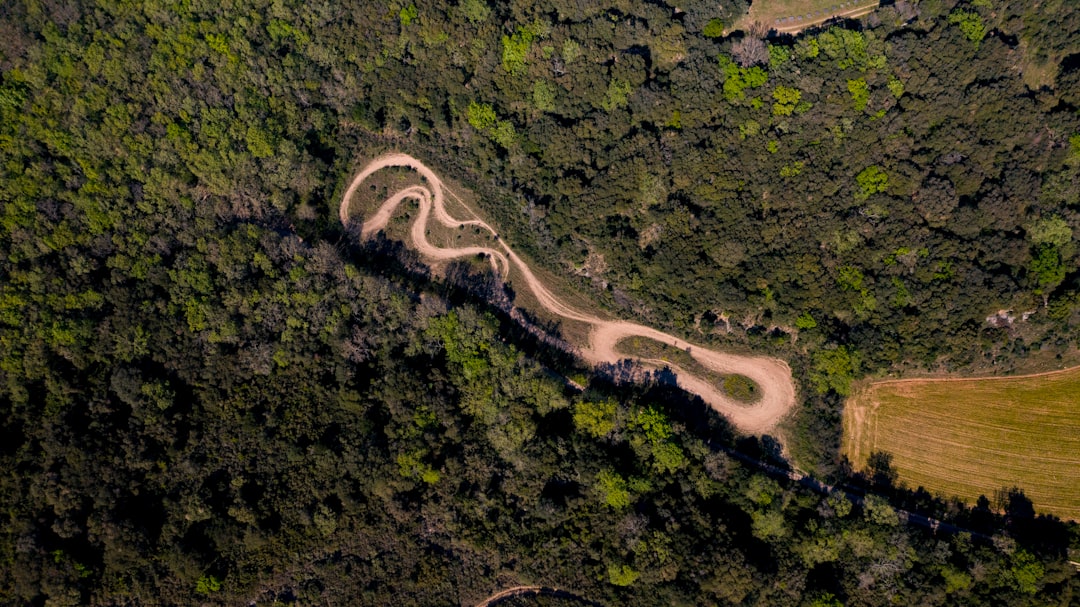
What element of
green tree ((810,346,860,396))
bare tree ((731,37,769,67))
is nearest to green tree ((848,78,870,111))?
bare tree ((731,37,769,67))

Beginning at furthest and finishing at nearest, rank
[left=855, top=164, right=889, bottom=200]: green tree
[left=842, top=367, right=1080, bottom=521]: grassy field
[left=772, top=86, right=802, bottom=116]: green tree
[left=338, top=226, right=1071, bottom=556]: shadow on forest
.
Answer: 1. [left=772, top=86, right=802, bottom=116]: green tree
2. [left=855, top=164, right=889, bottom=200]: green tree
3. [left=842, top=367, right=1080, bottom=521]: grassy field
4. [left=338, top=226, right=1071, bottom=556]: shadow on forest

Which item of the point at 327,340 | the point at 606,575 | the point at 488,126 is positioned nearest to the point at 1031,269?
the point at 606,575

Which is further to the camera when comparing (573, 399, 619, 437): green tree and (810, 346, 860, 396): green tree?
(810, 346, 860, 396): green tree

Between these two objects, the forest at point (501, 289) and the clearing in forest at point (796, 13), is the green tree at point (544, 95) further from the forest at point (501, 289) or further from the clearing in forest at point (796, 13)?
the clearing in forest at point (796, 13)

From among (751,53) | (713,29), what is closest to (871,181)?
(751,53)

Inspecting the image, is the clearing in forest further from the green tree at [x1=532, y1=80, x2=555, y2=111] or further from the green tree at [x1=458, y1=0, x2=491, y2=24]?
the green tree at [x1=458, y1=0, x2=491, y2=24]

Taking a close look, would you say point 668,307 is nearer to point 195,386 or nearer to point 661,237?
point 661,237

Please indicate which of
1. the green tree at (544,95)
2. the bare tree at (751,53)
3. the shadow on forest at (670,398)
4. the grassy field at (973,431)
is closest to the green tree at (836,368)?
the grassy field at (973,431)
